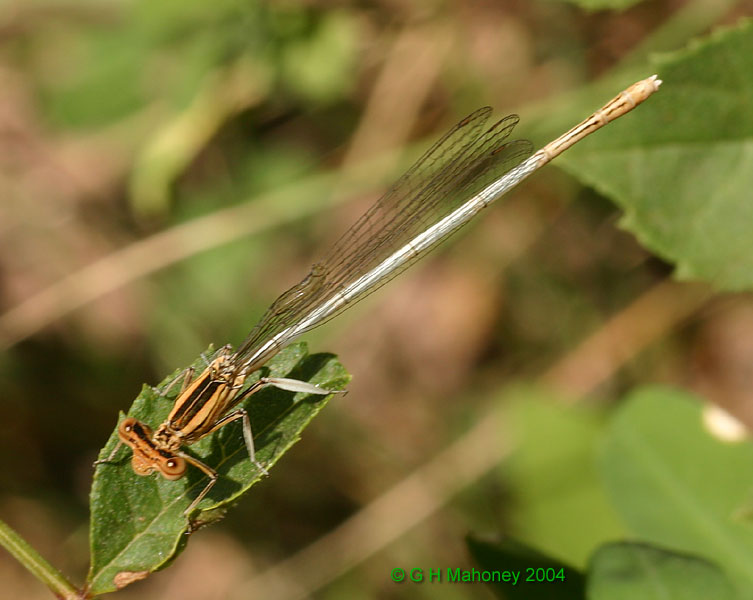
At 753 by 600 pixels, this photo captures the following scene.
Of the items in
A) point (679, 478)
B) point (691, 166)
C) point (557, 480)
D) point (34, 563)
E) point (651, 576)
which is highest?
point (34, 563)

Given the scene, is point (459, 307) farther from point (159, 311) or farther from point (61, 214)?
point (61, 214)

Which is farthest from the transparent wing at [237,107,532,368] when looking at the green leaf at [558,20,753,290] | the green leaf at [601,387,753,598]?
the green leaf at [601,387,753,598]

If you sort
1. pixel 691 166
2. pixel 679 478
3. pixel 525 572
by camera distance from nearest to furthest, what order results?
pixel 525 572
pixel 691 166
pixel 679 478

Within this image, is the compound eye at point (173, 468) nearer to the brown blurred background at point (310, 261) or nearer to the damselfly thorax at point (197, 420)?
the damselfly thorax at point (197, 420)

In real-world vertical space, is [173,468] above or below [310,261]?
above

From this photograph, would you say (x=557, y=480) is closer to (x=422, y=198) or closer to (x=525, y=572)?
(x=422, y=198)

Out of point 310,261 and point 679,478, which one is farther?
point 310,261

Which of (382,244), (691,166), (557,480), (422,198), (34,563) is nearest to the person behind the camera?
(34,563)

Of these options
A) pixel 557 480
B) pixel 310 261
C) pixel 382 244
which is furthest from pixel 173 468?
pixel 310 261
